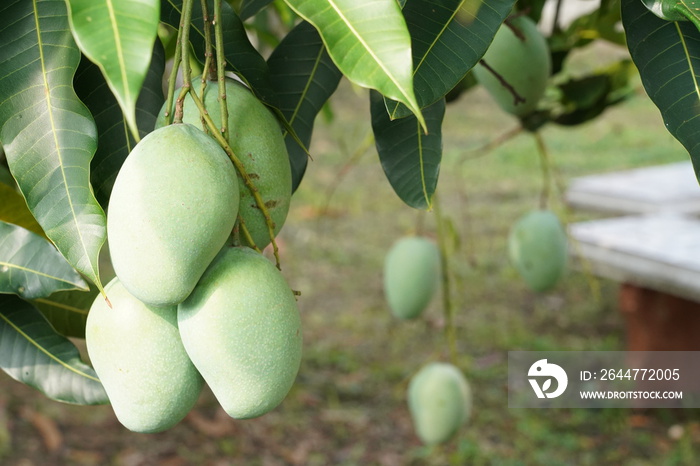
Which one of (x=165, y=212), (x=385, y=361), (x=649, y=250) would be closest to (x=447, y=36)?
(x=165, y=212)

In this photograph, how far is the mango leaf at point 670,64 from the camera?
0.51m

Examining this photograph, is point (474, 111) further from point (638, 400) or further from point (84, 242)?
point (84, 242)

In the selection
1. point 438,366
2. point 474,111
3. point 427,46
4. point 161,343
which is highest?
point 427,46

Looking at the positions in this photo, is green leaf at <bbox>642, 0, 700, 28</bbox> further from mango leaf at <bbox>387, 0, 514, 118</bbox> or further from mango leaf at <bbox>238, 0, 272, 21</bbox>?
mango leaf at <bbox>238, 0, 272, 21</bbox>

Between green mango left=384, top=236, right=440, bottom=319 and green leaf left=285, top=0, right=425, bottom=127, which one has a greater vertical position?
green leaf left=285, top=0, right=425, bottom=127

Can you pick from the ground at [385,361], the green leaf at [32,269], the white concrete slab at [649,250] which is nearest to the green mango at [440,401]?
the ground at [385,361]

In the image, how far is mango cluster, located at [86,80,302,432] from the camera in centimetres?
45

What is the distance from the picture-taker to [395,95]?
39 cm

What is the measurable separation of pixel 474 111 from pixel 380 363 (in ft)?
10.5

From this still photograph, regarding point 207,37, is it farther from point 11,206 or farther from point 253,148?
point 11,206

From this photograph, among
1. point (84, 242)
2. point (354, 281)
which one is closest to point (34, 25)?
point (84, 242)

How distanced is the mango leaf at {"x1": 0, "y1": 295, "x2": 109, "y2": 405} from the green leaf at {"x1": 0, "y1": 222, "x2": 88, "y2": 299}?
0.17 ft

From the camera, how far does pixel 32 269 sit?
0.59m

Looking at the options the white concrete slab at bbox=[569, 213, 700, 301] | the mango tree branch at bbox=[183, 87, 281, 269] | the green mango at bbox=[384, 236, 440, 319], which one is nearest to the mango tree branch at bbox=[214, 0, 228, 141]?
the mango tree branch at bbox=[183, 87, 281, 269]
